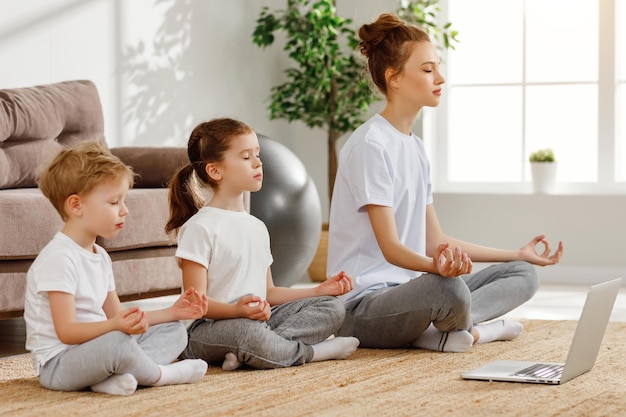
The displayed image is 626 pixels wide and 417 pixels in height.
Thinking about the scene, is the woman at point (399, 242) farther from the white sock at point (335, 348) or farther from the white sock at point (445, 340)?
the white sock at point (335, 348)

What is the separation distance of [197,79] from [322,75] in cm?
64

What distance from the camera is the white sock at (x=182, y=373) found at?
2172 mm

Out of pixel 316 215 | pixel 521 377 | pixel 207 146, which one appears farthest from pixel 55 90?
pixel 521 377

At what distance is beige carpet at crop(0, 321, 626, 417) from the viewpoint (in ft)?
6.25

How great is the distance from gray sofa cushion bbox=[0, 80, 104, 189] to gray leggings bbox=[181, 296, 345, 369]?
1.35m

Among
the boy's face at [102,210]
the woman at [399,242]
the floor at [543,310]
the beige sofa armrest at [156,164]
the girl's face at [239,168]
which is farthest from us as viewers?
the beige sofa armrest at [156,164]

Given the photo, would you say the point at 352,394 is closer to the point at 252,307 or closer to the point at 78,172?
the point at 252,307

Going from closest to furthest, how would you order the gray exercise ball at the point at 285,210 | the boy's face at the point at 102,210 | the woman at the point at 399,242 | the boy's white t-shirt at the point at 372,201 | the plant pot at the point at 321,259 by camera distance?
the boy's face at the point at 102,210, the woman at the point at 399,242, the boy's white t-shirt at the point at 372,201, the gray exercise ball at the point at 285,210, the plant pot at the point at 321,259

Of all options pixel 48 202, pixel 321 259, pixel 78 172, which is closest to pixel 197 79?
pixel 321 259

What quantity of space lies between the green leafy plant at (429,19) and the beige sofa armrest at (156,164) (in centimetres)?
183

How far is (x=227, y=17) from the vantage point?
18.2 feet

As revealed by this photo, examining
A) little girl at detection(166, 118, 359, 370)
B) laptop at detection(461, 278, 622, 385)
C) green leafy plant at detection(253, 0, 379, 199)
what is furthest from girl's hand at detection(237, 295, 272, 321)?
green leafy plant at detection(253, 0, 379, 199)

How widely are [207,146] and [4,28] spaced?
1.92 metres

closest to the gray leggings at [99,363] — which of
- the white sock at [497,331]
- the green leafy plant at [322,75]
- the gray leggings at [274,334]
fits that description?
the gray leggings at [274,334]
